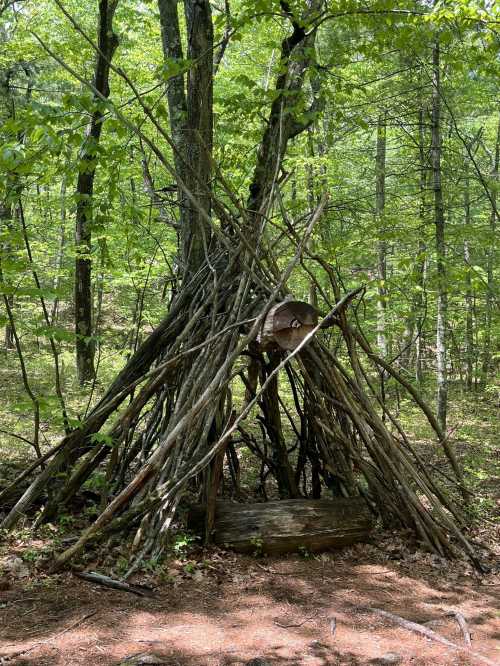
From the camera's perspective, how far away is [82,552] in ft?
12.6

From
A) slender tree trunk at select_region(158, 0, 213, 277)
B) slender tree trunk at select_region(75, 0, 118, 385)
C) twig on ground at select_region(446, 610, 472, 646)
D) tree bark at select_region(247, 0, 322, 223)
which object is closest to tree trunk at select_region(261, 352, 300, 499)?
slender tree trunk at select_region(158, 0, 213, 277)

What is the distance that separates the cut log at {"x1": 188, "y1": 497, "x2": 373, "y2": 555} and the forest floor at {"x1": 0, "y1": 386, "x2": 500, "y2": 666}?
96mm

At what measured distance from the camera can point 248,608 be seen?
3.49 m

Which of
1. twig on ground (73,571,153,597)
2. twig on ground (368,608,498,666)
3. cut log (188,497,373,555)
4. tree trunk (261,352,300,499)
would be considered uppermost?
tree trunk (261,352,300,499)

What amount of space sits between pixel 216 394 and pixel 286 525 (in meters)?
1.15

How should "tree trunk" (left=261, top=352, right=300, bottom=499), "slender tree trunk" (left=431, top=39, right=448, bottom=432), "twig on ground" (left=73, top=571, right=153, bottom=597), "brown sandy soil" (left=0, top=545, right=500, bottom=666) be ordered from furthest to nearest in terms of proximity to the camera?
"slender tree trunk" (left=431, top=39, right=448, bottom=432) → "tree trunk" (left=261, top=352, right=300, bottom=499) → "twig on ground" (left=73, top=571, right=153, bottom=597) → "brown sandy soil" (left=0, top=545, right=500, bottom=666)

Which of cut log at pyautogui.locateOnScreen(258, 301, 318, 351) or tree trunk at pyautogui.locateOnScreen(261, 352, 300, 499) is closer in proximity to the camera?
cut log at pyautogui.locateOnScreen(258, 301, 318, 351)

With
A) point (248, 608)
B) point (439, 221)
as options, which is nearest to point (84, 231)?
point (439, 221)

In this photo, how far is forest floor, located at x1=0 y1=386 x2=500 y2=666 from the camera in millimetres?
2928

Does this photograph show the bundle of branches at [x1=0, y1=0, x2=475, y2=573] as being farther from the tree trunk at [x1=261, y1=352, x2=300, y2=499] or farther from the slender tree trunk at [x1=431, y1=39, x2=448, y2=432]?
the slender tree trunk at [x1=431, y1=39, x2=448, y2=432]

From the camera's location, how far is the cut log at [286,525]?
13.9 feet

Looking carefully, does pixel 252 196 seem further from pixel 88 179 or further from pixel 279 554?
pixel 88 179

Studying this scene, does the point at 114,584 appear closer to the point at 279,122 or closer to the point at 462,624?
the point at 462,624

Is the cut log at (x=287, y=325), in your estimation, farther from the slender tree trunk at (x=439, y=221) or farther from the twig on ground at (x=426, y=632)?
the slender tree trunk at (x=439, y=221)
